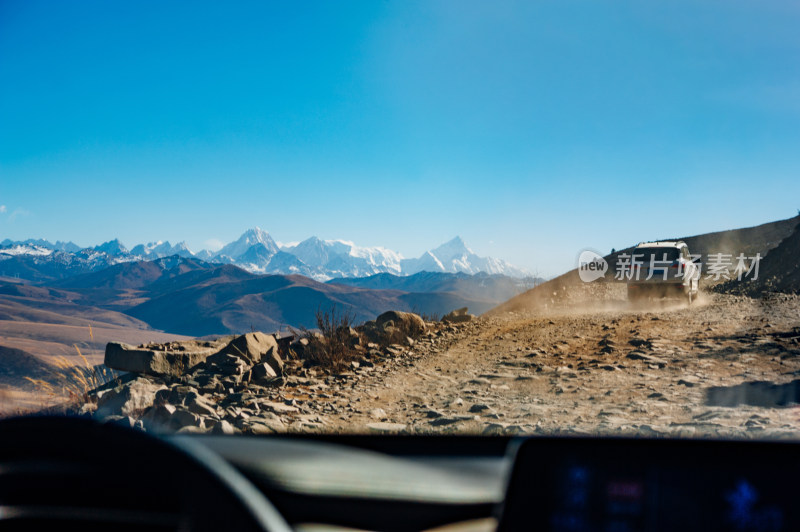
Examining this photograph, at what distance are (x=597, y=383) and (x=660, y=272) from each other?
1056 cm

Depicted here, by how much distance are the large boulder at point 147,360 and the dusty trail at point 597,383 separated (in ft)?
10.3

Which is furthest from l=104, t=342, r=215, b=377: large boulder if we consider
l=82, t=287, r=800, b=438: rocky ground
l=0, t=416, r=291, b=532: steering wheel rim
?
l=0, t=416, r=291, b=532: steering wheel rim

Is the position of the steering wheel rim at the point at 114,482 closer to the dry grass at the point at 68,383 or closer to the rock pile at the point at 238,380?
the rock pile at the point at 238,380

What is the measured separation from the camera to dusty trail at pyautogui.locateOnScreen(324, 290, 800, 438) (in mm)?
4859

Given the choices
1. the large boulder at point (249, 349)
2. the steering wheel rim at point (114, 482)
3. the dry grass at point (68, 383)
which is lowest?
the dry grass at point (68, 383)

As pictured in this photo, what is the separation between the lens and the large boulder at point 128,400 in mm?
5980

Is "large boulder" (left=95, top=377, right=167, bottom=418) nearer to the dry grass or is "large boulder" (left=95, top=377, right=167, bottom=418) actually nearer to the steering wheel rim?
the dry grass

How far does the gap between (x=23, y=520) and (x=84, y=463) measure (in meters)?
0.09

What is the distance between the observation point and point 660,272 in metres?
15.1

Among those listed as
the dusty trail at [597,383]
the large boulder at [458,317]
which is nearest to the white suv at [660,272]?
the dusty trail at [597,383]

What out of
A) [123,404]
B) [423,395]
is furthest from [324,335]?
[123,404]

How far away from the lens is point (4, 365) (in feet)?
195

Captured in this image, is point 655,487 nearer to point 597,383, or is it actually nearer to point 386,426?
A: point 386,426

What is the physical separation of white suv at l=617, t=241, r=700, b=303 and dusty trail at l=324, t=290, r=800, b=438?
349 cm
